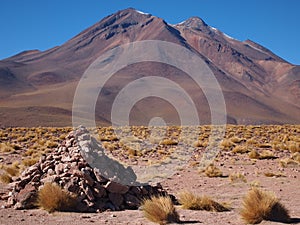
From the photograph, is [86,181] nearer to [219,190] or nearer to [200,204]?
[200,204]

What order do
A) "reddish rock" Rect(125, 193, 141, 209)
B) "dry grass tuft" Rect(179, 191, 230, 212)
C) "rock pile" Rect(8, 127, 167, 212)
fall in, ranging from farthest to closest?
"reddish rock" Rect(125, 193, 141, 209) < "rock pile" Rect(8, 127, 167, 212) < "dry grass tuft" Rect(179, 191, 230, 212)

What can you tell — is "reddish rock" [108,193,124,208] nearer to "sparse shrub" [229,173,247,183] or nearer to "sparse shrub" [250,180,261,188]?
"sparse shrub" [250,180,261,188]

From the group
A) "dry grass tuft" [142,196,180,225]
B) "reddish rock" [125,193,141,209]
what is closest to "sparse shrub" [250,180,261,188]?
"reddish rock" [125,193,141,209]

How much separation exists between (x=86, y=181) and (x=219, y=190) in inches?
191

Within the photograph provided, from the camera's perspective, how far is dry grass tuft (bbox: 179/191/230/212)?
10.2m

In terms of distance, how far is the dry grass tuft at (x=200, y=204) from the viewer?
10242mm

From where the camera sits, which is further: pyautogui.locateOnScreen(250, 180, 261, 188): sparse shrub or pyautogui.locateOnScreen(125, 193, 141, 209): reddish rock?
pyautogui.locateOnScreen(250, 180, 261, 188): sparse shrub

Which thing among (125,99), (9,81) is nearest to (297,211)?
(125,99)

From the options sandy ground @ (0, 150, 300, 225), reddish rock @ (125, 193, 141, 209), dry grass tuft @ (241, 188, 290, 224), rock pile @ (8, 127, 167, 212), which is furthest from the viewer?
reddish rock @ (125, 193, 141, 209)

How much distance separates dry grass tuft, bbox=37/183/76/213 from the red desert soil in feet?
0.66

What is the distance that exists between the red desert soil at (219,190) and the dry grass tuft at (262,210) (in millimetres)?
189

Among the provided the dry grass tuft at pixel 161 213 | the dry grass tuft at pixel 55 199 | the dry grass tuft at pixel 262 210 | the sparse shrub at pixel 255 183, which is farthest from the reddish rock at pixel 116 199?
the sparse shrub at pixel 255 183

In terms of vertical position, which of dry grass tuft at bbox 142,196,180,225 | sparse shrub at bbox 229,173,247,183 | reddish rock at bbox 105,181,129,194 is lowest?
dry grass tuft at bbox 142,196,180,225

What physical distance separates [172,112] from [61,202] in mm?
Result: 135417
